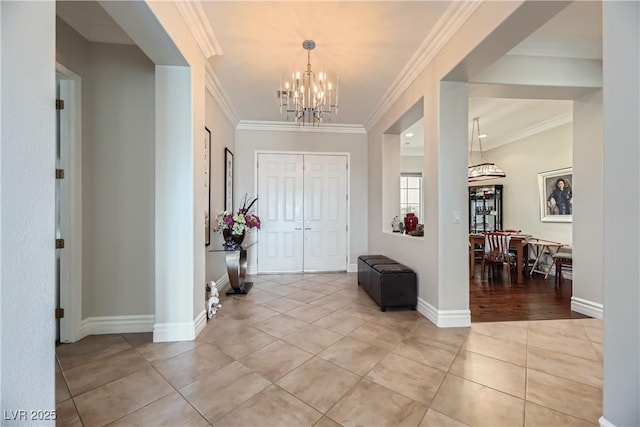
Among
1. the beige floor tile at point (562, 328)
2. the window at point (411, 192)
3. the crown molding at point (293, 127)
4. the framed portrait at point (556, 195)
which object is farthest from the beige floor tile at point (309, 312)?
the window at point (411, 192)

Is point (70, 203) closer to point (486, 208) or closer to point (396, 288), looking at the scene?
point (396, 288)

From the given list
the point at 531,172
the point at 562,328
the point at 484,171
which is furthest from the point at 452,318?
the point at 531,172

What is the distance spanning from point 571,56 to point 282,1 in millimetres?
3086

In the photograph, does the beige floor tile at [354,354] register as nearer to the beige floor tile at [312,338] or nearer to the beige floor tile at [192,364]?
the beige floor tile at [312,338]

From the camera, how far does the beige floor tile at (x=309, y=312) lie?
3.03m

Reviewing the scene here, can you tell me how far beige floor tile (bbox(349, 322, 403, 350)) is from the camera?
7.97ft

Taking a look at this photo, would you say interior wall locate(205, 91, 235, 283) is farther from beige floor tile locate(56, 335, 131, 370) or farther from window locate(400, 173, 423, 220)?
window locate(400, 173, 423, 220)

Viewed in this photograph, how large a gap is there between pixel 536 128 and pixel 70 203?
7.51 metres

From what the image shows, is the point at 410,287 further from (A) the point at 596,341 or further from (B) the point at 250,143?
(B) the point at 250,143

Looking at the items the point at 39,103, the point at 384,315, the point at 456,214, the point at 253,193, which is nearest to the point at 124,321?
the point at 39,103

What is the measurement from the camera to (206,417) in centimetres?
153

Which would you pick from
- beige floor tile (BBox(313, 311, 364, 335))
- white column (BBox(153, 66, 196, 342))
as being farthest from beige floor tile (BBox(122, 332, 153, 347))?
beige floor tile (BBox(313, 311, 364, 335))

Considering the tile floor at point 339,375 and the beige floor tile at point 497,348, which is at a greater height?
the tile floor at point 339,375

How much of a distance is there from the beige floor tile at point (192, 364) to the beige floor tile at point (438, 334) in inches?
65.4
